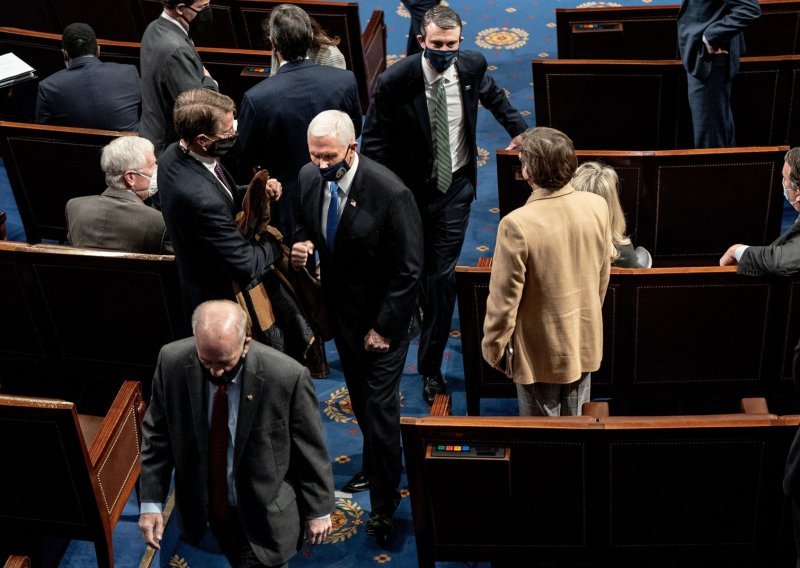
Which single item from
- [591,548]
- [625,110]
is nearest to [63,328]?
[591,548]

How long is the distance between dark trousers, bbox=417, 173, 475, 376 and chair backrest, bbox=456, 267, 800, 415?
36 cm

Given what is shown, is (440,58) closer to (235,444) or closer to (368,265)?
(368,265)

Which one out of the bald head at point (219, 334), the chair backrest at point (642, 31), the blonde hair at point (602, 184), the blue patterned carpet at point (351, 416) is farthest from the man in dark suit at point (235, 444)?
the chair backrest at point (642, 31)

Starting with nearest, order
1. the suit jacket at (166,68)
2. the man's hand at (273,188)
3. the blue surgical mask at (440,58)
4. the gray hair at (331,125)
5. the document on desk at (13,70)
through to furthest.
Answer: the gray hair at (331,125) → the man's hand at (273,188) → the blue surgical mask at (440,58) → the suit jacket at (166,68) → the document on desk at (13,70)

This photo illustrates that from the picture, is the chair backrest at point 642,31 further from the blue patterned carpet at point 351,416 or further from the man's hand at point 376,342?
the man's hand at point 376,342

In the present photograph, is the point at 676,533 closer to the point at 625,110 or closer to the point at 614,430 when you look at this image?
the point at 614,430

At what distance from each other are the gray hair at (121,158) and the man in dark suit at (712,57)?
2550 mm

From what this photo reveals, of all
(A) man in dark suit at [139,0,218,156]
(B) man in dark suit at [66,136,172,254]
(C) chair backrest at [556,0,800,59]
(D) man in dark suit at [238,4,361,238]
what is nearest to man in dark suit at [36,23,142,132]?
(A) man in dark suit at [139,0,218,156]

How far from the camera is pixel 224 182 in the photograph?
11.0 ft

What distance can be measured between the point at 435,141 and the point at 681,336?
3.99ft

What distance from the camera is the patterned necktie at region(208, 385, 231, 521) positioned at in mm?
2660

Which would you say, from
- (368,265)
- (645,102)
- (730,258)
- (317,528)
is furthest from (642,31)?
(317,528)

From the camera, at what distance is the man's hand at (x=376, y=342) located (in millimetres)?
3316

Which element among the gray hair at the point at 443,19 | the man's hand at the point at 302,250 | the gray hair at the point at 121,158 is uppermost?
the gray hair at the point at 443,19
